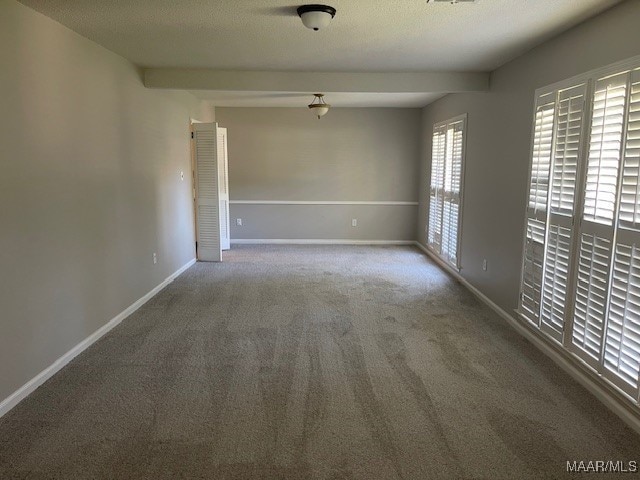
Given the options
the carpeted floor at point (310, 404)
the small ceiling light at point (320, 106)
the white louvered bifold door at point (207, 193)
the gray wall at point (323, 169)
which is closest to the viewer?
the carpeted floor at point (310, 404)

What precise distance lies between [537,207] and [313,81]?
252 centimetres

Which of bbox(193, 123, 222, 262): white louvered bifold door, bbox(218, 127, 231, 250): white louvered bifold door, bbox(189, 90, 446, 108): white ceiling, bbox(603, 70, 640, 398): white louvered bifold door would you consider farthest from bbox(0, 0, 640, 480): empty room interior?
bbox(218, 127, 231, 250): white louvered bifold door

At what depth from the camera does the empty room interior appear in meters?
2.35

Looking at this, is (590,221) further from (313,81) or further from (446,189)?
(446,189)

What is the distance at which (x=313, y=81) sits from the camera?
470 cm

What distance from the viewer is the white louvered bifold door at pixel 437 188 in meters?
6.45

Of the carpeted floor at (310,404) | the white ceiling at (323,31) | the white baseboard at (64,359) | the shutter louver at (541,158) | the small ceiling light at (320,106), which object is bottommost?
the carpeted floor at (310,404)

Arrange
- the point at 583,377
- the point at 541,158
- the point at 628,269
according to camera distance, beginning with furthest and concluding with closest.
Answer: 1. the point at 541,158
2. the point at 583,377
3. the point at 628,269

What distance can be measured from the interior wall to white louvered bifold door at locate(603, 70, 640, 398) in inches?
135

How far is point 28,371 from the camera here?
2777 millimetres

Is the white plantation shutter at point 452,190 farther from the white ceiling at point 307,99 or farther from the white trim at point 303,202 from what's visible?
the white trim at point 303,202

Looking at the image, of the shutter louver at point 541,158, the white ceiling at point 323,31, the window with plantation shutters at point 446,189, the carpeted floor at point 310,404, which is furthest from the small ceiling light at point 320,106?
the shutter louver at point 541,158

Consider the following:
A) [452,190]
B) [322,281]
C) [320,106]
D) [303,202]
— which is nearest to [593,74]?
[452,190]

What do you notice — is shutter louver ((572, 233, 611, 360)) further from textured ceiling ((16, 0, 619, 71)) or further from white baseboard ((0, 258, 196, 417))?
white baseboard ((0, 258, 196, 417))
